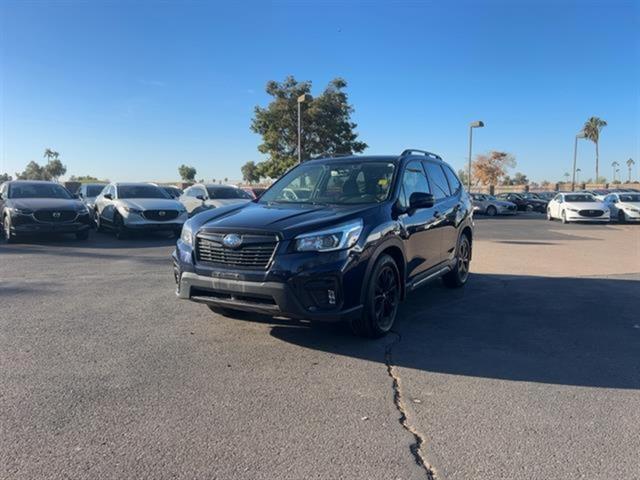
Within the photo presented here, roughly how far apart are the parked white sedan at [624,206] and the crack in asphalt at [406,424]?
76.1ft

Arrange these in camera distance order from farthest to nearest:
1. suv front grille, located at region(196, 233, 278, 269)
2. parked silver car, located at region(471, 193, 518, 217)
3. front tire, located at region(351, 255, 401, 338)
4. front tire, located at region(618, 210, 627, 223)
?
1. parked silver car, located at region(471, 193, 518, 217)
2. front tire, located at region(618, 210, 627, 223)
3. front tire, located at region(351, 255, 401, 338)
4. suv front grille, located at region(196, 233, 278, 269)

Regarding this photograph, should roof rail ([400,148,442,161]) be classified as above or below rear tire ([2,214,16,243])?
above

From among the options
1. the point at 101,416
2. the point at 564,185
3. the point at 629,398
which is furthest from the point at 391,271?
the point at 564,185

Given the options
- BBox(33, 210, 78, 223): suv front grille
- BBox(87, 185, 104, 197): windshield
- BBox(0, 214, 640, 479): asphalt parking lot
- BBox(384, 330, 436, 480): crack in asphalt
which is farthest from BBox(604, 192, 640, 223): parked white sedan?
BBox(384, 330, 436, 480): crack in asphalt

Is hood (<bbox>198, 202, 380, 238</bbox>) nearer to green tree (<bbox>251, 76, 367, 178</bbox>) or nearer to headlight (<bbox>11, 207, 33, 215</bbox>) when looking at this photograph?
headlight (<bbox>11, 207, 33, 215</bbox>)

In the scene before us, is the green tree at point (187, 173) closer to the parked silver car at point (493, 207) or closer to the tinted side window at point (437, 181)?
the parked silver car at point (493, 207)

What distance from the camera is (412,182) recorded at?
600 cm

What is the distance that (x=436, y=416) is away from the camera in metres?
3.48

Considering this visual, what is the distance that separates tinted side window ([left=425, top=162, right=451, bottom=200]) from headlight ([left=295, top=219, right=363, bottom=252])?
7.89 feet

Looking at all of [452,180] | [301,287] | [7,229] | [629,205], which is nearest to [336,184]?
[301,287]

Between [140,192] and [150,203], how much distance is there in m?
1.35

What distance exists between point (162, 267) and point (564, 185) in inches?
2706

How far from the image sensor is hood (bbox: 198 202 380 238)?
14.9 feet

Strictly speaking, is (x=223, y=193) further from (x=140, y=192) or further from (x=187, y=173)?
(x=187, y=173)
